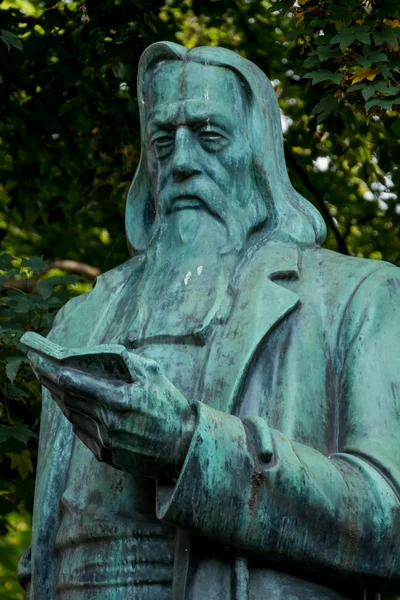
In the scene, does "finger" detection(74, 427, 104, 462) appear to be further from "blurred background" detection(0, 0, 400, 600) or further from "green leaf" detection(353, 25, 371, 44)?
"green leaf" detection(353, 25, 371, 44)

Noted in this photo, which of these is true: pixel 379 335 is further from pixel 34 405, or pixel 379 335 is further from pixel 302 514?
pixel 34 405

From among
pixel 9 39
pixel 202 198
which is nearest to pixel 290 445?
pixel 202 198

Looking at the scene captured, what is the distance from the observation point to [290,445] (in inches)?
191

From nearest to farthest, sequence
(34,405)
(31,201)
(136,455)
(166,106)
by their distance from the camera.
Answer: (136,455)
(166,106)
(34,405)
(31,201)

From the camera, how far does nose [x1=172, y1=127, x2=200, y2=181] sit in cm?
554

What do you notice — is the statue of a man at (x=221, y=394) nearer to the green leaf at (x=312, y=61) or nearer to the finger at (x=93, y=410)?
the finger at (x=93, y=410)

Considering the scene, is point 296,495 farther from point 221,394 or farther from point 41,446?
point 41,446

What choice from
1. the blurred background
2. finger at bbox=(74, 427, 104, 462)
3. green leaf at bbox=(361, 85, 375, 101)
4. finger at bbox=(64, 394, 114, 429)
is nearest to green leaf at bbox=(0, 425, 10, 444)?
the blurred background

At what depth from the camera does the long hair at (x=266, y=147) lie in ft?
18.4

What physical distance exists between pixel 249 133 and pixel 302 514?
145 cm

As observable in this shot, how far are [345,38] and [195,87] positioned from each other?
2.88 meters

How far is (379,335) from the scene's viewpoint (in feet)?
17.0

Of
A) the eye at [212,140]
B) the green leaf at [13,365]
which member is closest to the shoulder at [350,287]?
the eye at [212,140]

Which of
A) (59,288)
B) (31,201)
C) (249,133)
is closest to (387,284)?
(249,133)
